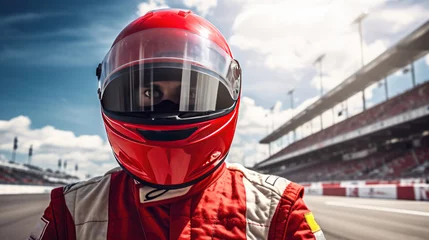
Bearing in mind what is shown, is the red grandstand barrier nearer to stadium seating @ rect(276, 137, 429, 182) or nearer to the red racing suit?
stadium seating @ rect(276, 137, 429, 182)

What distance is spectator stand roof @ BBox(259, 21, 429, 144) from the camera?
781 inches

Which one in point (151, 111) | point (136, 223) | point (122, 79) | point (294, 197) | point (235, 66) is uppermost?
point (235, 66)

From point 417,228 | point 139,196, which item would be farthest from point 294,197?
point 417,228

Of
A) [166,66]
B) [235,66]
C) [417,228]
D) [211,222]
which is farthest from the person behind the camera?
[417,228]

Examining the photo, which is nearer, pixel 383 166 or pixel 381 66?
pixel 381 66

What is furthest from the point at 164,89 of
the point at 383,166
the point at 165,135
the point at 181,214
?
the point at 383,166

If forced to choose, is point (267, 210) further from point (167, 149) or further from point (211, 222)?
point (167, 149)

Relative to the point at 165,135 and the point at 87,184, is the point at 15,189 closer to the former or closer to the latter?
the point at 87,184

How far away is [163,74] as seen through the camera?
1.43m

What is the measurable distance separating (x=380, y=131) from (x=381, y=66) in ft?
15.0

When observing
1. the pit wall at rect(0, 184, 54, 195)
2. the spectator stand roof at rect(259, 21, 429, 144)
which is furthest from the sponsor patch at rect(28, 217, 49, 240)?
the spectator stand roof at rect(259, 21, 429, 144)

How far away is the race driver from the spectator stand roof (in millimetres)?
20140

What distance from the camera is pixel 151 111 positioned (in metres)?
1.36

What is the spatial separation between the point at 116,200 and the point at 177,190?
0.26 meters
